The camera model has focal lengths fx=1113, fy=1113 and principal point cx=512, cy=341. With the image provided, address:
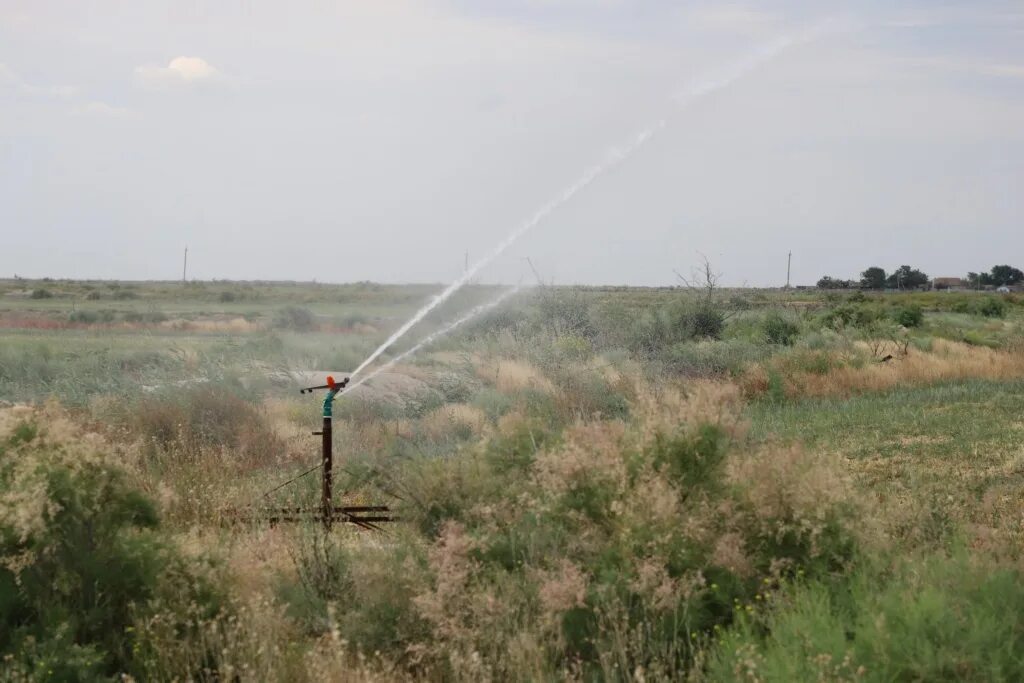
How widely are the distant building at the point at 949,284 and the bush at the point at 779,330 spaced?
9493cm

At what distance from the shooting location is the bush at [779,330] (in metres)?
34.0

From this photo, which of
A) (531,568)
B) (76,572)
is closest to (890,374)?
(531,568)

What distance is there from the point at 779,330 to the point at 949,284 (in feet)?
336

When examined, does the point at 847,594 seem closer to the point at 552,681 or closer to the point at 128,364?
the point at 552,681

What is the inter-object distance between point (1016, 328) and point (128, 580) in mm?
39409

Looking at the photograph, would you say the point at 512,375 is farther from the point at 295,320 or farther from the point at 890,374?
the point at 295,320

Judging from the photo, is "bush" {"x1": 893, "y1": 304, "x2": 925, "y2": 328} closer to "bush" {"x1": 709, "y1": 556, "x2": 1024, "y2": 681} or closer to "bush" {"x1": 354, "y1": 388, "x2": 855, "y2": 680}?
"bush" {"x1": 354, "y1": 388, "x2": 855, "y2": 680}

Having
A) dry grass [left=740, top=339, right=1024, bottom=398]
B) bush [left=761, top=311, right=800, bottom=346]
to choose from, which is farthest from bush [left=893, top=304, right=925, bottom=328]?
dry grass [left=740, top=339, right=1024, bottom=398]

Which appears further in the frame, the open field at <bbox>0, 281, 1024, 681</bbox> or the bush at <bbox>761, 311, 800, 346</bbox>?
the bush at <bbox>761, 311, 800, 346</bbox>

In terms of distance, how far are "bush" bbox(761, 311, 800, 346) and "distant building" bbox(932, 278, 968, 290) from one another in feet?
311

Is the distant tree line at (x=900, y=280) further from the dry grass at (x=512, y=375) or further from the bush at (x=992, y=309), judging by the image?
the dry grass at (x=512, y=375)

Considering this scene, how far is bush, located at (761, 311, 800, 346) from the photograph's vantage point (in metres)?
34.0

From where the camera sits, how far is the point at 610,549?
22.1 feet

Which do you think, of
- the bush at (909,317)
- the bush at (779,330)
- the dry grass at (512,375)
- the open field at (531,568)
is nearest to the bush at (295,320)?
the bush at (779,330)
